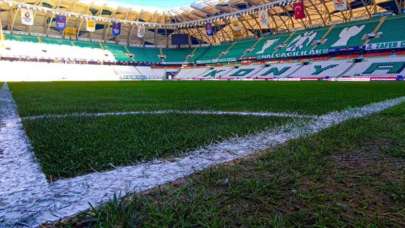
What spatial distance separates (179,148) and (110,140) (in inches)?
30.0

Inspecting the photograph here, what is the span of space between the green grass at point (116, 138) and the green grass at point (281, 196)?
697 millimetres

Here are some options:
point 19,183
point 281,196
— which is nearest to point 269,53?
point 281,196

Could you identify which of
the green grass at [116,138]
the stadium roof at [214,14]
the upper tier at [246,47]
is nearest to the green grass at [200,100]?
the green grass at [116,138]

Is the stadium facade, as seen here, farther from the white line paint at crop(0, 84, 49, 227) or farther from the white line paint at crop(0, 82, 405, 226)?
the white line paint at crop(0, 84, 49, 227)

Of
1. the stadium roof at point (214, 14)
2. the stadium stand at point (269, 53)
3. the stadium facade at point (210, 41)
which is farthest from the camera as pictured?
the stadium roof at point (214, 14)

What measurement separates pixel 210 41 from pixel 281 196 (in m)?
58.2

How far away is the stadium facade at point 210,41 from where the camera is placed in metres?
33.7

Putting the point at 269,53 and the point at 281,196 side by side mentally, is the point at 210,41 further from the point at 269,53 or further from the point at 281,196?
the point at 281,196

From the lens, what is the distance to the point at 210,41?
5803cm

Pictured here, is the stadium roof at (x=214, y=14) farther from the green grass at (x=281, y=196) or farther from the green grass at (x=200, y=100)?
the green grass at (x=281, y=196)

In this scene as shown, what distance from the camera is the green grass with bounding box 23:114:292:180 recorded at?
7.32 feet

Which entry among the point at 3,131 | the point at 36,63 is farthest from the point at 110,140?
the point at 36,63

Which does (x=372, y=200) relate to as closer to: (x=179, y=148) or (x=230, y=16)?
(x=179, y=148)

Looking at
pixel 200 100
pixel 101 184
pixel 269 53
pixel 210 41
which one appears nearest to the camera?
pixel 101 184
